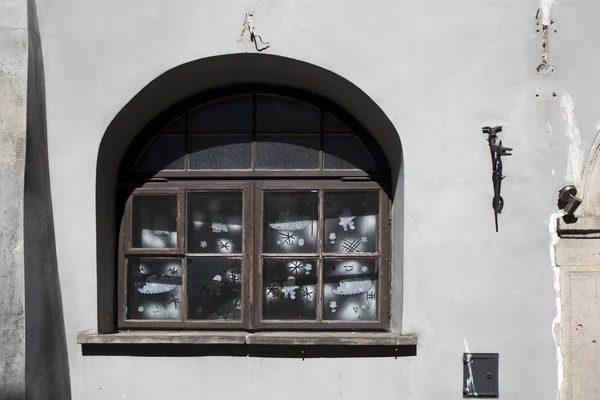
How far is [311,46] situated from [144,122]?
4.41ft

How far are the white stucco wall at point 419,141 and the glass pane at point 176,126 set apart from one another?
1.78 feet

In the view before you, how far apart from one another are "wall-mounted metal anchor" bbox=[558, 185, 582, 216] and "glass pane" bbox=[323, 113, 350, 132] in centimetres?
152

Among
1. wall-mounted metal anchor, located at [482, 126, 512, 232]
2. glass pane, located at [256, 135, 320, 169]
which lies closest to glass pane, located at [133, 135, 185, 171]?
glass pane, located at [256, 135, 320, 169]

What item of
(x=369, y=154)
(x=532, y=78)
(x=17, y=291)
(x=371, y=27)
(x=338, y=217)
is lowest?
(x=17, y=291)

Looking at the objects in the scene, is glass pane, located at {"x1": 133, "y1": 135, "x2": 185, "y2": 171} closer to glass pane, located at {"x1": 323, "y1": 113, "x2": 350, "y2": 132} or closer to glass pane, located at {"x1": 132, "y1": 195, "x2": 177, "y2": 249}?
glass pane, located at {"x1": 132, "y1": 195, "x2": 177, "y2": 249}

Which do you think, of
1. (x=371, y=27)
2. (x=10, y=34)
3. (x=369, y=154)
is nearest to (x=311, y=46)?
(x=371, y=27)

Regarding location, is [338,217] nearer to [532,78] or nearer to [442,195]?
[442,195]

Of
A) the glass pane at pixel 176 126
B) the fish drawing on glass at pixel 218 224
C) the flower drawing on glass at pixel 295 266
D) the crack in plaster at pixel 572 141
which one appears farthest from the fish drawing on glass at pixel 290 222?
the crack in plaster at pixel 572 141

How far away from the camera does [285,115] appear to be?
5324 millimetres

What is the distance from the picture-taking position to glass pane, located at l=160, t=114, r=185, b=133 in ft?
17.6

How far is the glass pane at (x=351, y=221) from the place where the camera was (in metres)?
5.25

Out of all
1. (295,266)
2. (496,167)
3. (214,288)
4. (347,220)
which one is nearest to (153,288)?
(214,288)

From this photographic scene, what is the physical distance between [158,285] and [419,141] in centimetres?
207

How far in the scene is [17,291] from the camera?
14.6ft
